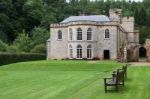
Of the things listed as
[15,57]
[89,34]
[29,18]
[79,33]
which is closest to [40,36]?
[29,18]

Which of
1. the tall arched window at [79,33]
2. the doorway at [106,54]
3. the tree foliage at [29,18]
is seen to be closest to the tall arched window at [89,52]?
the tall arched window at [79,33]

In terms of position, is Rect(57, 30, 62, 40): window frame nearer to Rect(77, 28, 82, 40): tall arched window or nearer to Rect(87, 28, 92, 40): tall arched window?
Rect(77, 28, 82, 40): tall arched window

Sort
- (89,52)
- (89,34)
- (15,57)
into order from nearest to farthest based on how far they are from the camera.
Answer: (15,57) < (89,52) < (89,34)

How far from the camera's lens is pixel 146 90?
77.1ft

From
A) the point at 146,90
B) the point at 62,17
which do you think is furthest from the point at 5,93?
the point at 62,17

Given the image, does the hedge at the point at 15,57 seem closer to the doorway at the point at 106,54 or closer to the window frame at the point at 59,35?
the window frame at the point at 59,35

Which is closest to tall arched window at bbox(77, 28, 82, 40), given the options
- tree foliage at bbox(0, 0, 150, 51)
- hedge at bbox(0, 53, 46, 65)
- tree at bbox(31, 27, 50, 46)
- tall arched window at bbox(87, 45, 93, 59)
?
tall arched window at bbox(87, 45, 93, 59)

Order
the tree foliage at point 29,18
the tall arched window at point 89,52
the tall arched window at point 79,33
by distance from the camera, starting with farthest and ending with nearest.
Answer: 1. the tree foliage at point 29,18
2. the tall arched window at point 79,33
3. the tall arched window at point 89,52

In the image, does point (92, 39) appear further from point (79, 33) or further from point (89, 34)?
point (79, 33)

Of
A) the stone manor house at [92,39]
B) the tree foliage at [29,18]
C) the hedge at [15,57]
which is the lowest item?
the hedge at [15,57]

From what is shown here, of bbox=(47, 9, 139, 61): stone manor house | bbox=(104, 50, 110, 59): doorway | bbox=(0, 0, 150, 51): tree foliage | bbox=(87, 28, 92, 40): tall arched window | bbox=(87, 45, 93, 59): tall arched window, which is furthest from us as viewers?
bbox=(0, 0, 150, 51): tree foliage

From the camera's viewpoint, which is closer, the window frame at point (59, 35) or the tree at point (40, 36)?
the window frame at point (59, 35)

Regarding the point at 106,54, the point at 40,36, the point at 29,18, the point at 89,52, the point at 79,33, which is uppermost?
the point at 29,18

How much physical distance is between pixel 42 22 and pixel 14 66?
70.7 metres
